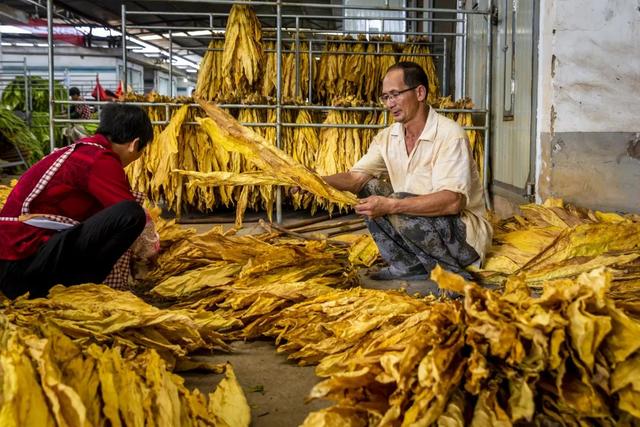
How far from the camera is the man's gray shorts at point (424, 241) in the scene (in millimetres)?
3828

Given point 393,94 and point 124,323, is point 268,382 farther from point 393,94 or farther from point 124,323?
point 393,94

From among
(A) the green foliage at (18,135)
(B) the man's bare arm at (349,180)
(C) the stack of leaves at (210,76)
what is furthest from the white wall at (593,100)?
(A) the green foliage at (18,135)

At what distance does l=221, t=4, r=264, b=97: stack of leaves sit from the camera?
21.0 feet

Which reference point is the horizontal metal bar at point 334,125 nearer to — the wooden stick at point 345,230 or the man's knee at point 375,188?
the wooden stick at point 345,230

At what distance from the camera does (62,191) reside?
10.8 ft

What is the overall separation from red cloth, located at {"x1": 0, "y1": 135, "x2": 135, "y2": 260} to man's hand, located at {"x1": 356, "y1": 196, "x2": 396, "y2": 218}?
46.8 inches

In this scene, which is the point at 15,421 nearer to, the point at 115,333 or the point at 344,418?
the point at 344,418

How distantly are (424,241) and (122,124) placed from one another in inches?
68.1

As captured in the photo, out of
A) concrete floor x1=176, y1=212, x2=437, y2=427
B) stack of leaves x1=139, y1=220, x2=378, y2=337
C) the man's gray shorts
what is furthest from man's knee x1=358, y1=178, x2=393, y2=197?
concrete floor x1=176, y1=212, x2=437, y2=427

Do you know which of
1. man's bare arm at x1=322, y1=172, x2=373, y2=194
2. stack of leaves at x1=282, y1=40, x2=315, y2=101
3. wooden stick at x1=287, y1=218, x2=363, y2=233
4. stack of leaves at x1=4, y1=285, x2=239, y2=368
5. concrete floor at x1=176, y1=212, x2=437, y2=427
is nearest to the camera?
concrete floor at x1=176, y1=212, x2=437, y2=427

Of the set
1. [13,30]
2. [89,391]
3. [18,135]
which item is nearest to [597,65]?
[89,391]

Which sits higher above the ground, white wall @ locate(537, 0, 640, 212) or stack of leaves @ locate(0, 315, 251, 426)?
white wall @ locate(537, 0, 640, 212)

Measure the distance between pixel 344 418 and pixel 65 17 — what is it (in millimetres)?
17547

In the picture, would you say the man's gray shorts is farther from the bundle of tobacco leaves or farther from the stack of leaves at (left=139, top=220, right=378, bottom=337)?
the bundle of tobacco leaves
